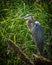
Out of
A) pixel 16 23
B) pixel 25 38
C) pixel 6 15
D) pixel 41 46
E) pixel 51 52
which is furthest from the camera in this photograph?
pixel 6 15

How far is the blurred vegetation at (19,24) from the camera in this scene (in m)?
2.07

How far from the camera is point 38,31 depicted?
173 cm

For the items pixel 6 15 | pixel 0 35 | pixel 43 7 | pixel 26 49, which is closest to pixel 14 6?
pixel 6 15

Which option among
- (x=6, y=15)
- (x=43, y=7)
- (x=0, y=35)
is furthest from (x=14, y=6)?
(x=0, y=35)

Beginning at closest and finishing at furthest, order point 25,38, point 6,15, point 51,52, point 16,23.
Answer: point 51,52 → point 25,38 → point 16,23 → point 6,15

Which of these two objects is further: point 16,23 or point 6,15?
point 6,15

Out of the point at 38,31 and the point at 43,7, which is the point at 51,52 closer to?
the point at 38,31

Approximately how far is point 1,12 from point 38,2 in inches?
20.3

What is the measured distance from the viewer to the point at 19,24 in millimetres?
2297

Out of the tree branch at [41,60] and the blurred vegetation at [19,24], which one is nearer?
the tree branch at [41,60]

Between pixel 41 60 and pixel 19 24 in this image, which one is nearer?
pixel 41 60

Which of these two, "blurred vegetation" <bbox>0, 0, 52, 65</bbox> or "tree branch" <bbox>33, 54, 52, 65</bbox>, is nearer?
"tree branch" <bbox>33, 54, 52, 65</bbox>

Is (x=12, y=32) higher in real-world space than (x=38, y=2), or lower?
lower

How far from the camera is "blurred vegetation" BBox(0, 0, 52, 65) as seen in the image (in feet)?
6.79
